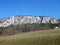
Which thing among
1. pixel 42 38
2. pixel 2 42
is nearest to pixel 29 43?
pixel 42 38

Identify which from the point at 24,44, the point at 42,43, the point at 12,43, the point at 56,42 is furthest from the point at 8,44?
the point at 56,42

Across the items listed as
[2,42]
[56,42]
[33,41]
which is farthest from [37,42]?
[2,42]

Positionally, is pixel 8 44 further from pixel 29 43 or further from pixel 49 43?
pixel 49 43

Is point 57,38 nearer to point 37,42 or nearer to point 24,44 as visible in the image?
point 37,42

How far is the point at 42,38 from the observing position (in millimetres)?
36719

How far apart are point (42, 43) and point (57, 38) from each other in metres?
3.13

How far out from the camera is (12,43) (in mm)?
36219

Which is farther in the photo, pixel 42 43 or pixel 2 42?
pixel 2 42

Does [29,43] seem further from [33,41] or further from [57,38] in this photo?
[57,38]

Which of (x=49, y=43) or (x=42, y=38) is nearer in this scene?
(x=49, y=43)

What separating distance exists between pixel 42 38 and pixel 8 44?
6.17 meters

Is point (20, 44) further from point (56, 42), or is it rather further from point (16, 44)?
point (56, 42)

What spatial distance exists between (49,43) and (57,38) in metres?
2.34

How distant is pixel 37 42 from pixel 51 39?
267cm
